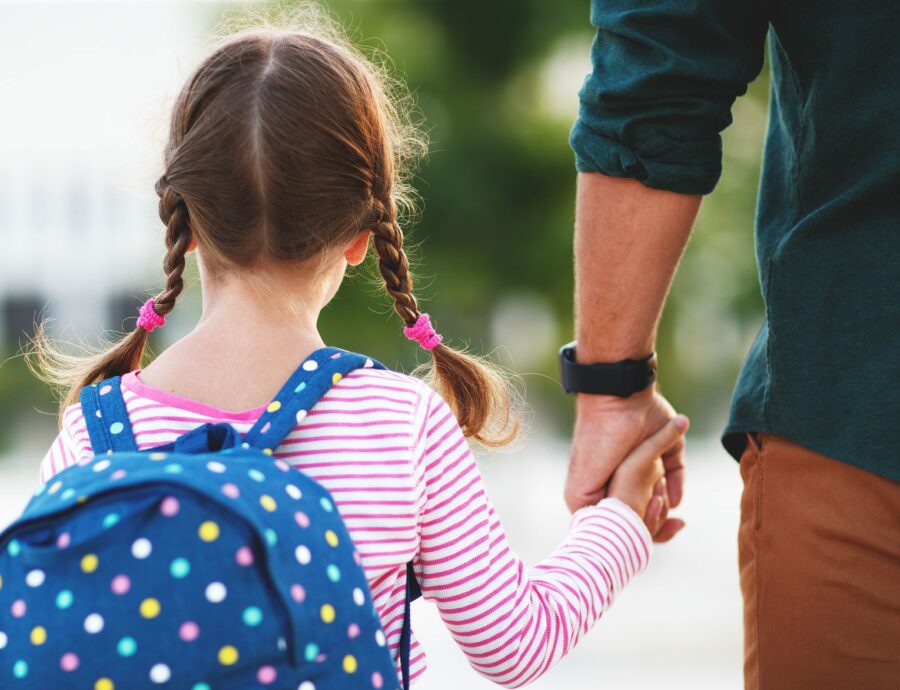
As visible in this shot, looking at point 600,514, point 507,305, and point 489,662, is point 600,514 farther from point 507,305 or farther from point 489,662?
point 507,305

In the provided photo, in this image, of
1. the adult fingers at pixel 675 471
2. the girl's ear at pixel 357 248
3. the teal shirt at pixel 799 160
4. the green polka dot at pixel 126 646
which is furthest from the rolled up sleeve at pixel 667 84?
the green polka dot at pixel 126 646

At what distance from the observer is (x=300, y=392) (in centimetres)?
144

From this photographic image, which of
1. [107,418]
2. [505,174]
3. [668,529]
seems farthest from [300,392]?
[505,174]

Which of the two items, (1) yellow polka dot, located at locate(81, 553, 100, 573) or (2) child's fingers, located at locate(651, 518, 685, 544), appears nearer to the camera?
(1) yellow polka dot, located at locate(81, 553, 100, 573)

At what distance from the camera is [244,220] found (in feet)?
5.04

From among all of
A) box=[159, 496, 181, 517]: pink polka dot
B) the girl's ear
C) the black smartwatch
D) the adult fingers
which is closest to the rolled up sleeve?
the black smartwatch

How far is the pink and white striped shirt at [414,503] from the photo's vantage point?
1.46 m

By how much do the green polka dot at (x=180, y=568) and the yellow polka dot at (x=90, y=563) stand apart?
0.08m

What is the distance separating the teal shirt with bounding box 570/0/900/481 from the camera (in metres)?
1.60

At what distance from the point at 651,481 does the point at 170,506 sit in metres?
1.12

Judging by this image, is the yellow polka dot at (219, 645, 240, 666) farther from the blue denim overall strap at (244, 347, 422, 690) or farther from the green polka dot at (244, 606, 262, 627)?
the blue denim overall strap at (244, 347, 422, 690)

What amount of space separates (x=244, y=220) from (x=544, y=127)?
384 inches

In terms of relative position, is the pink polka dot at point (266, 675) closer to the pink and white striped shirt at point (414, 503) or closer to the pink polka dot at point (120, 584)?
the pink polka dot at point (120, 584)

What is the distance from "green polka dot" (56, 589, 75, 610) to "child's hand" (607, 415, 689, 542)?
1091mm
